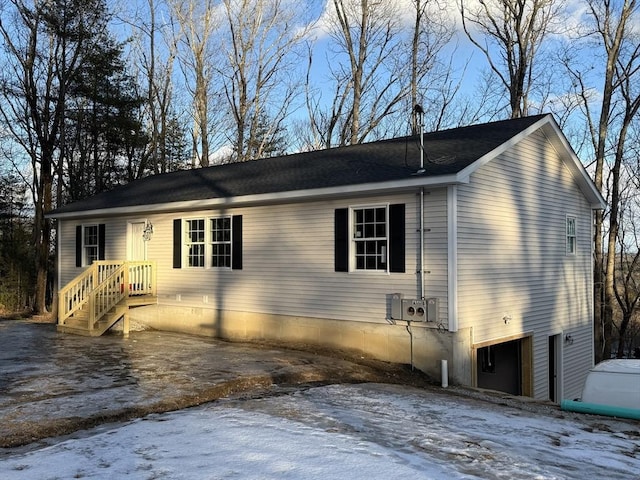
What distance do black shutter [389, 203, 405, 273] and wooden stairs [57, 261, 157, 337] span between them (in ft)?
21.1

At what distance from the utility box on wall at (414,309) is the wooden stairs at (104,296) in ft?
21.3

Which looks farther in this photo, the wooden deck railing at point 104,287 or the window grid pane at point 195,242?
the window grid pane at point 195,242

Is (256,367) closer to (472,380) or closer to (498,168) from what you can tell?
(472,380)

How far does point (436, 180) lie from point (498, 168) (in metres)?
2.27

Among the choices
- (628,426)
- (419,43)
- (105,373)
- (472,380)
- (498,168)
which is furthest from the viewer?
(419,43)

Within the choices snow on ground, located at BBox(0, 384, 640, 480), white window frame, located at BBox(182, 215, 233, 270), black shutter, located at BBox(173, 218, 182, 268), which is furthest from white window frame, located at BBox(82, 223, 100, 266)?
snow on ground, located at BBox(0, 384, 640, 480)

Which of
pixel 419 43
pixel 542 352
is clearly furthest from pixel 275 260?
pixel 419 43

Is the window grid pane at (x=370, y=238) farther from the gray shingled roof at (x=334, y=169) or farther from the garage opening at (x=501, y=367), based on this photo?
the garage opening at (x=501, y=367)

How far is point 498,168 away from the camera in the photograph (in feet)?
33.9

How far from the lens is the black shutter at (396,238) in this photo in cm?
943

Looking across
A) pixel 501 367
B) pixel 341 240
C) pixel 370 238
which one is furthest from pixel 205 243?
pixel 501 367

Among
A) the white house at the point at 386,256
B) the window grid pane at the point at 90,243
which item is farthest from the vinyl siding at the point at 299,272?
the window grid pane at the point at 90,243

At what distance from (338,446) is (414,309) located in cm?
470

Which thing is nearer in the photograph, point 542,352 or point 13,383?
point 13,383
